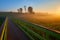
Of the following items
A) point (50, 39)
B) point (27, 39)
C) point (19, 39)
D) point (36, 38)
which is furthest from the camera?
point (19, 39)

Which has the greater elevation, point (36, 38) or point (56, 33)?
point (56, 33)

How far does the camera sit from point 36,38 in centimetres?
961

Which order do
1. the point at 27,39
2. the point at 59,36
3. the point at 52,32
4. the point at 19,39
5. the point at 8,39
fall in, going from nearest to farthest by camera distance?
1. the point at 59,36
2. the point at 52,32
3. the point at 27,39
4. the point at 19,39
5. the point at 8,39

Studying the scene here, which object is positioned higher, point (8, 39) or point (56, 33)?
point (56, 33)

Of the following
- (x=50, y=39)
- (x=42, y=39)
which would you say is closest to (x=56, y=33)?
(x=50, y=39)

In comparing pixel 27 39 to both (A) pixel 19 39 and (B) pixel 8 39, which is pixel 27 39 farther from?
(B) pixel 8 39

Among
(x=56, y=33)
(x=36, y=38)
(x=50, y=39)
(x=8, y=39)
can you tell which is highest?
(x=56, y=33)

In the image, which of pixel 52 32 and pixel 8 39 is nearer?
pixel 52 32

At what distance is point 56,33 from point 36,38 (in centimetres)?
400

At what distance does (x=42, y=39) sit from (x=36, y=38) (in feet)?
4.46

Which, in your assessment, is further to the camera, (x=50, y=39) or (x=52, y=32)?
(x=50, y=39)

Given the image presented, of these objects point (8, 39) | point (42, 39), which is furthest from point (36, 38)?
point (8, 39)

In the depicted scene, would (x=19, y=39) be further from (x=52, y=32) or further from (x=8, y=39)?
(x=52, y=32)

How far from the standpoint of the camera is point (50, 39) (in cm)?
668
